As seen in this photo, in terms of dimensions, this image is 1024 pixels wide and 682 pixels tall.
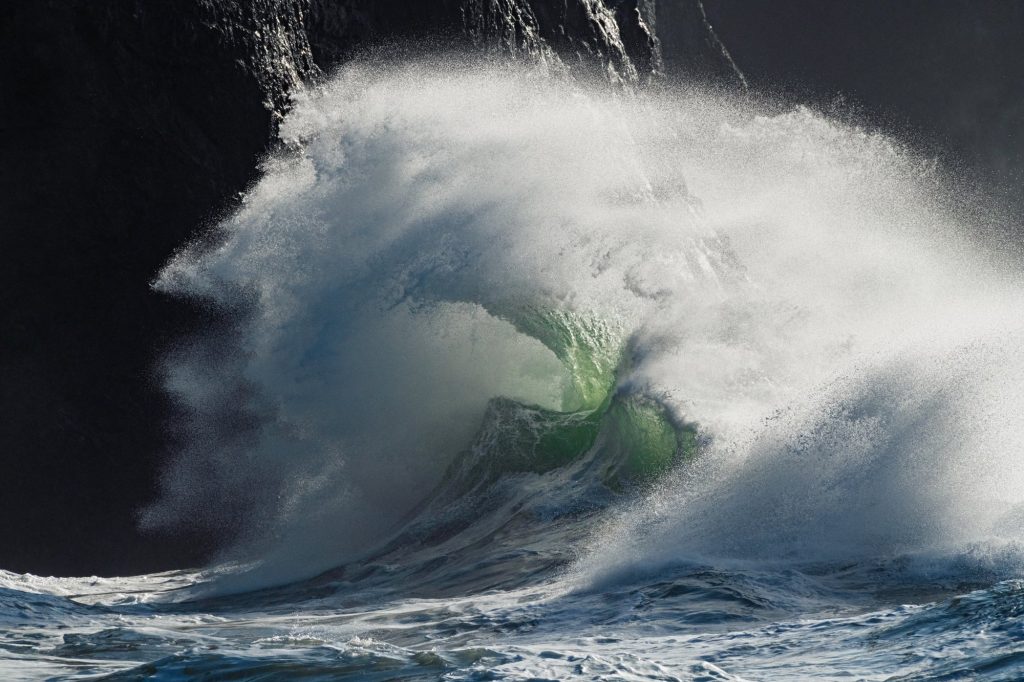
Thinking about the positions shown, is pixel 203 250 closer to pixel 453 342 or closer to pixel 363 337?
pixel 363 337

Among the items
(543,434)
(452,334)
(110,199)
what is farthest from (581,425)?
(110,199)

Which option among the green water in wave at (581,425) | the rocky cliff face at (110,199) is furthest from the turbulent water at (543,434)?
the rocky cliff face at (110,199)

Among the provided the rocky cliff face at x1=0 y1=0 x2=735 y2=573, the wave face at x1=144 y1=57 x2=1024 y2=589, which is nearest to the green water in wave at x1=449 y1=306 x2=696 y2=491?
the wave face at x1=144 y1=57 x2=1024 y2=589

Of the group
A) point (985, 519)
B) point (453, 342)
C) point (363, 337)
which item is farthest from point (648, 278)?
point (985, 519)

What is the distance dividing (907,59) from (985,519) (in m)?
24.8

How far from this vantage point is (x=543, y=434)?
10.1 metres

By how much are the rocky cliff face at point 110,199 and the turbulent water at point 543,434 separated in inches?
13.6

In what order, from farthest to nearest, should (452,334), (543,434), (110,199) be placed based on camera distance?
(452,334), (110,199), (543,434)

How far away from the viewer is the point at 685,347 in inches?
400

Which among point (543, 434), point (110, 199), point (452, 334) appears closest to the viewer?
point (543, 434)

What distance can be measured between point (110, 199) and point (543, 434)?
14.0 ft

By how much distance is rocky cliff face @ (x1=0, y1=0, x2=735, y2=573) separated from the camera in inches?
384

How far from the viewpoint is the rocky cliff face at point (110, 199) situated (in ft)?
32.0

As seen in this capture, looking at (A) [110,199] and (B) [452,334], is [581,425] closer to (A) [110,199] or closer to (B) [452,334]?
(B) [452,334]
